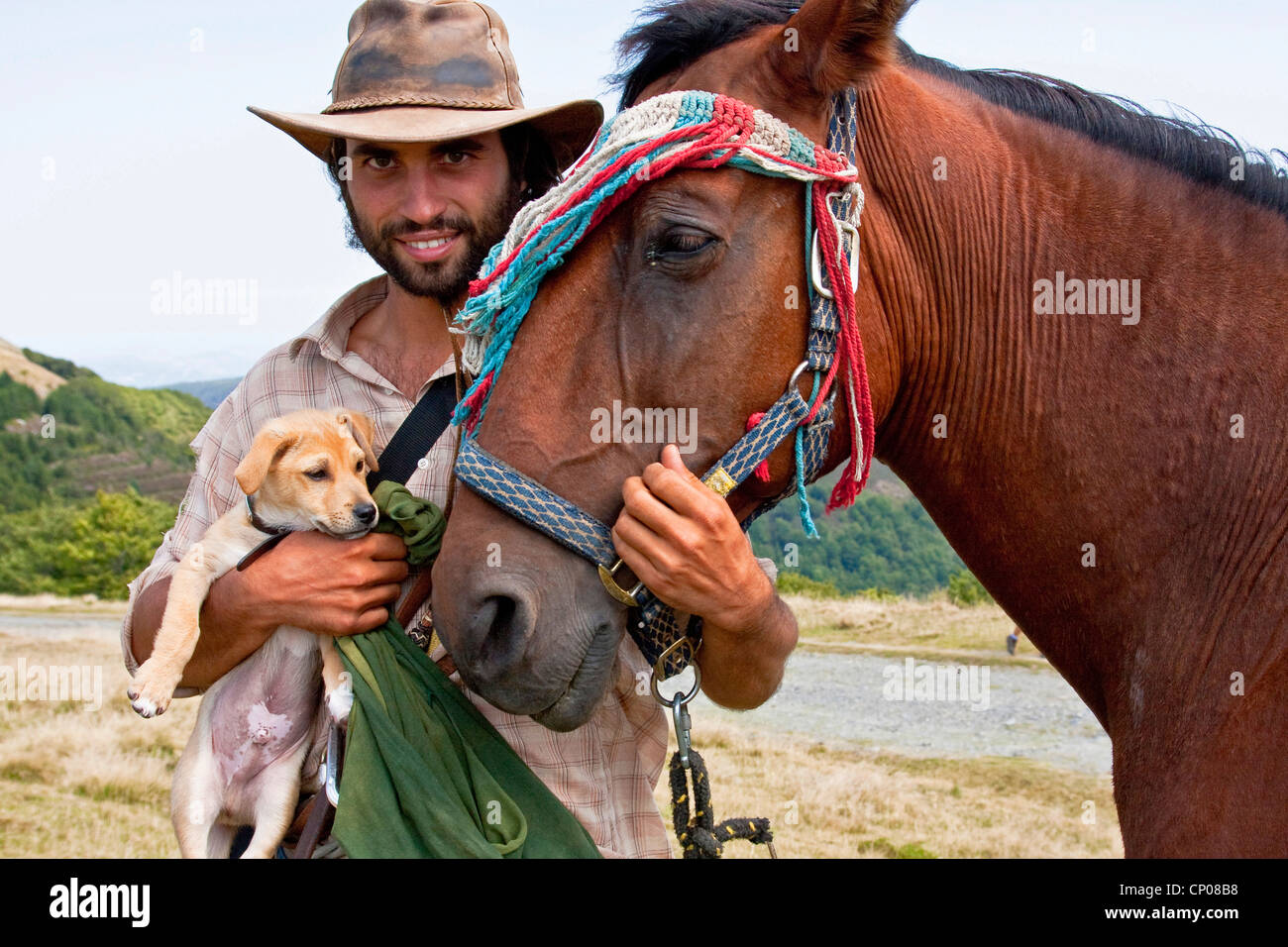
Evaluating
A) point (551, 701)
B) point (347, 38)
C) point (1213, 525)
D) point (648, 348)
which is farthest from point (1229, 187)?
point (347, 38)

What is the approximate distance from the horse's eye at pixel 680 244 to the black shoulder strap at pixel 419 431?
41.0 inches

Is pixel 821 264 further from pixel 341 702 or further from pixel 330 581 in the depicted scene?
pixel 341 702

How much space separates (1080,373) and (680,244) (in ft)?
3.39

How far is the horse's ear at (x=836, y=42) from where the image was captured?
2.33 m

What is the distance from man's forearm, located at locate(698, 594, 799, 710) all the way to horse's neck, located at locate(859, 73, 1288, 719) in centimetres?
55

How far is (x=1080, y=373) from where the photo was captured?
243 cm

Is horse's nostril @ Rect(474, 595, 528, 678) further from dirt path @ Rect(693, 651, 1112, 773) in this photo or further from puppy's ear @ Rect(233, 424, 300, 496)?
dirt path @ Rect(693, 651, 1112, 773)

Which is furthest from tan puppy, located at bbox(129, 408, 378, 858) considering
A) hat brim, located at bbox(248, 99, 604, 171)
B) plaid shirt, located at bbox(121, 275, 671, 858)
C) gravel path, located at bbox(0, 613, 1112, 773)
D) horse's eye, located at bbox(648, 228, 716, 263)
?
gravel path, located at bbox(0, 613, 1112, 773)

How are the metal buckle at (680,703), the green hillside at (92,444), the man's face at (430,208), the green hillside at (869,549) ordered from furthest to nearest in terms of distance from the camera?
the green hillside at (92,444) → the green hillside at (869,549) → the man's face at (430,208) → the metal buckle at (680,703)

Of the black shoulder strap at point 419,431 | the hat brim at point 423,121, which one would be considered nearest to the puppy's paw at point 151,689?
the black shoulder strap at point 419,431

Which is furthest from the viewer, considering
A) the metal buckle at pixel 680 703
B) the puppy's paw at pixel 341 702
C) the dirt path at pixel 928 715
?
the dirt path at pixel 928 715

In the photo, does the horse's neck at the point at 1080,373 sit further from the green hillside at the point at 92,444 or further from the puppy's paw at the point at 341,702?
the green hillside at the point at 92,444

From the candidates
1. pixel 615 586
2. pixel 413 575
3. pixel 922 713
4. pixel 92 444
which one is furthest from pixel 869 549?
pixel 92 444
